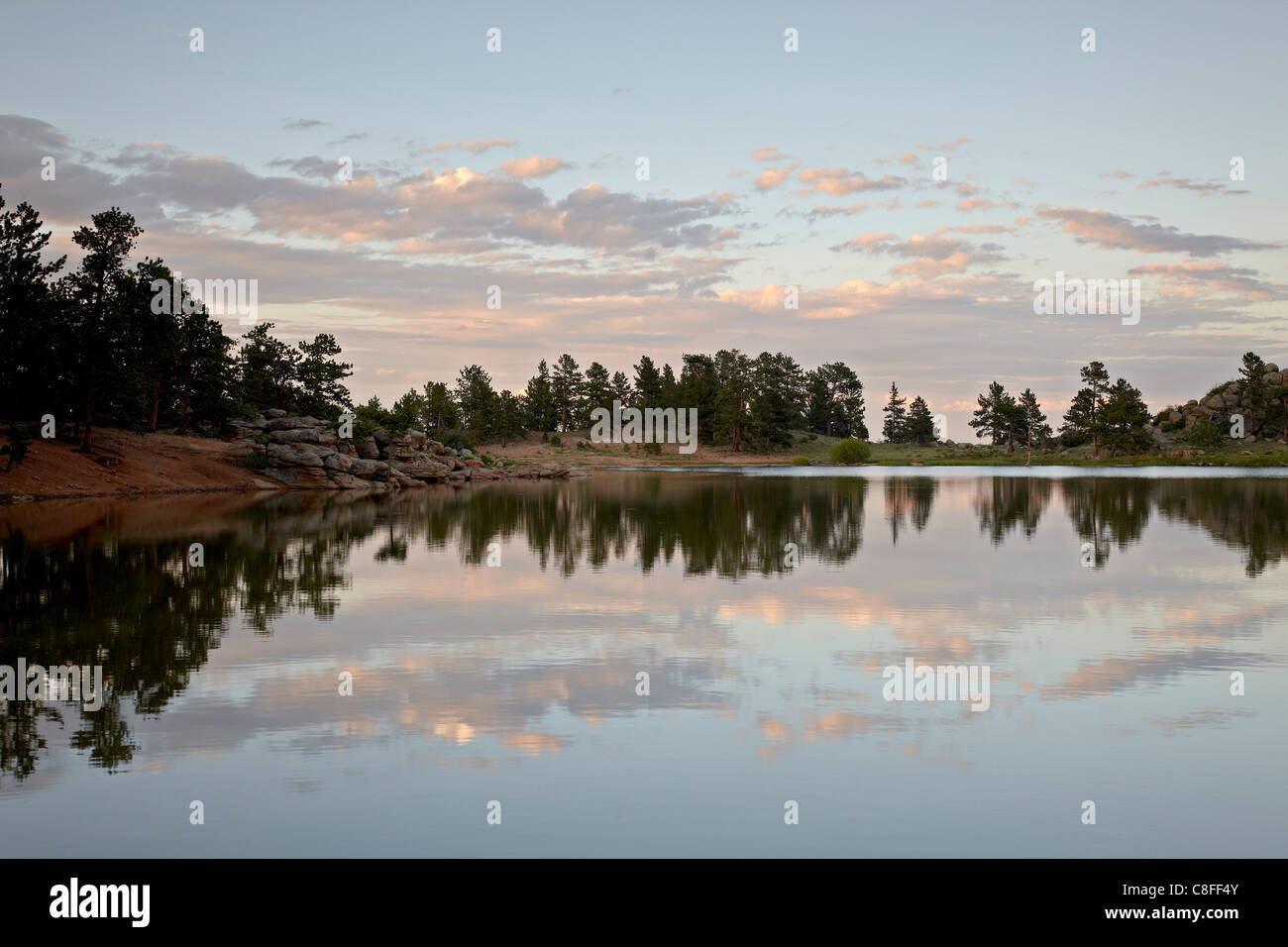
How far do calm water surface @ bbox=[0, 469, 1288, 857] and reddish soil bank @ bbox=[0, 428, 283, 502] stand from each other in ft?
86.6

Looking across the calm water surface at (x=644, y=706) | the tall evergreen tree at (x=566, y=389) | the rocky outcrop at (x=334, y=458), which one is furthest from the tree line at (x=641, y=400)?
the calm water surface at (x=644, y=706)

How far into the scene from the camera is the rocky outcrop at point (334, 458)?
6569 centimetres

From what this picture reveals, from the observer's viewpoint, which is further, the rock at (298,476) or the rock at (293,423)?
the rock at (293,423)

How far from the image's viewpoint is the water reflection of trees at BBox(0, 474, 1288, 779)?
13.5 metres

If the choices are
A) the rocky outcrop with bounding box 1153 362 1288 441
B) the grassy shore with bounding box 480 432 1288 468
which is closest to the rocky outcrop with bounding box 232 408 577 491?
the grassy shore with bounding box 480 432 1288 468

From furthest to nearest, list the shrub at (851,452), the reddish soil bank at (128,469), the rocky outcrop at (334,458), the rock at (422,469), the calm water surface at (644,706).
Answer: the shrub at (851,452), the rock at (422,469), the rocky outcrop at (334,458), the reddish soil bank at (128,469), the calm water surface at (644,706)

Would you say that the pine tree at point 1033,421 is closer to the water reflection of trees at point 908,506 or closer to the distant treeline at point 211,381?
the distant treeline at point 211,381

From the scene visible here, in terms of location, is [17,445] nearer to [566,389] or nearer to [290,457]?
[290,457]

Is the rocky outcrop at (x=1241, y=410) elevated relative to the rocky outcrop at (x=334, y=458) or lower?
elevated

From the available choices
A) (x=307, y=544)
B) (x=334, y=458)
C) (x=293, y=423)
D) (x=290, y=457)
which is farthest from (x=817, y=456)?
(x=307, y=544)

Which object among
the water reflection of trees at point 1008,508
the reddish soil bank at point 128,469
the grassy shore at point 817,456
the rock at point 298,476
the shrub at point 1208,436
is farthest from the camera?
the shrub at point 1208,436

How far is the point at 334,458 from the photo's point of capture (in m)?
66.9

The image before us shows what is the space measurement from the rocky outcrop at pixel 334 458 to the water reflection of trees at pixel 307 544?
741 centimetres
